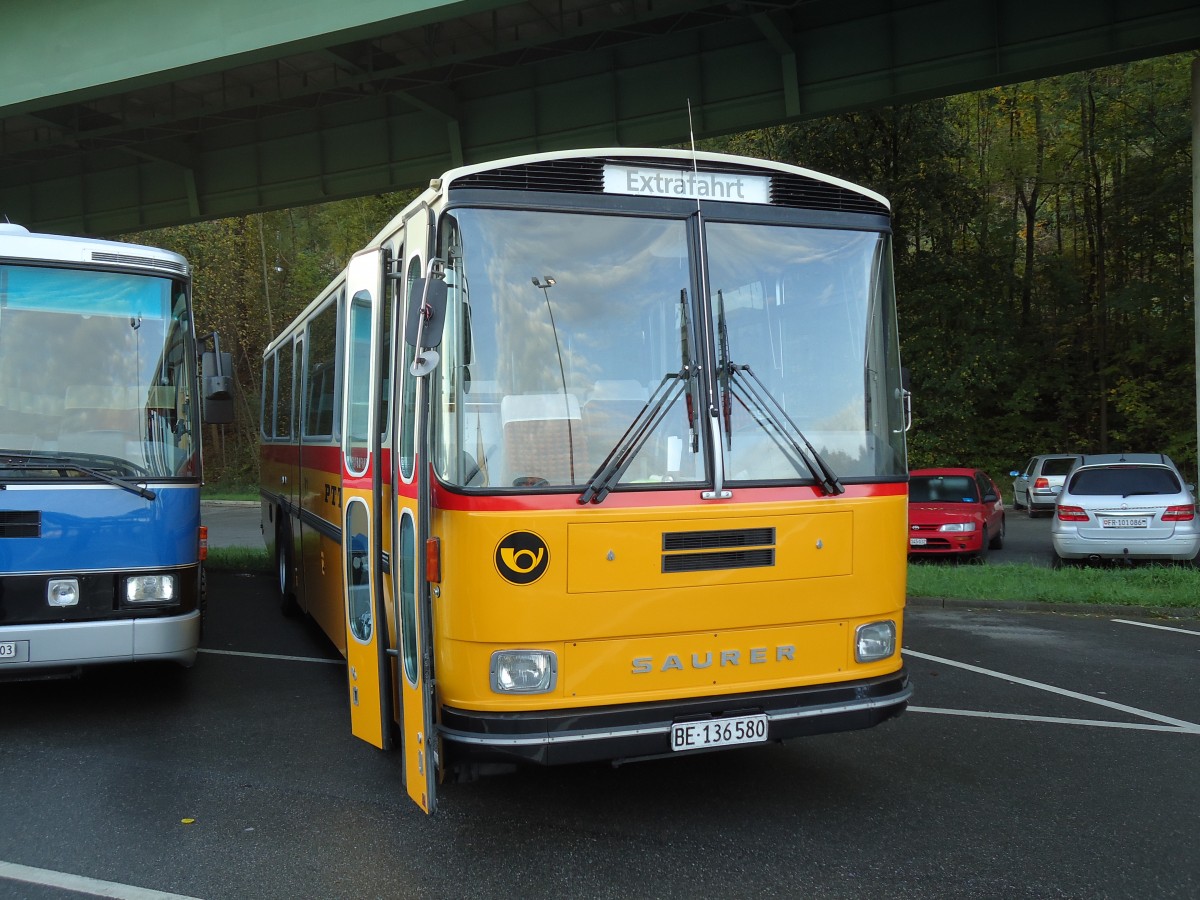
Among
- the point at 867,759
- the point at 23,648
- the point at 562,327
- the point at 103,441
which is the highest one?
the point at 562,327

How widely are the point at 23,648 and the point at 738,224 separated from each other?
475 centimetres

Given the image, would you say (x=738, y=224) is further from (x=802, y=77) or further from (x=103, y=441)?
(x=802, y=77)

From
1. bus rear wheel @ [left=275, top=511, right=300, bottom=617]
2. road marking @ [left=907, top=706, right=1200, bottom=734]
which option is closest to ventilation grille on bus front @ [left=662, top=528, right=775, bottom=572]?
road marking @ [left=907, top=706, right=1200, bottom=734]

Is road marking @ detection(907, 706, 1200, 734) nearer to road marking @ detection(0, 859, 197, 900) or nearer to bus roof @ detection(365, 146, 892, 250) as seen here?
bus roof @ detection(365, 146, 892, 250)

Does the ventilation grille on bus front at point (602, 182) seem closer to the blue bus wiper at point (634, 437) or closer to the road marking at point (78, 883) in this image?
the blue bus wiper at point (634, 437)

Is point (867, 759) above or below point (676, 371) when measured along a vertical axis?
below

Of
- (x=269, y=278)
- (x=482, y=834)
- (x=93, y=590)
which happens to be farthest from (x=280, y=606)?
(x=269, y=278)

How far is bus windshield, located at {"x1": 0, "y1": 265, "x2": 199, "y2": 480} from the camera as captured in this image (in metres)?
6.62

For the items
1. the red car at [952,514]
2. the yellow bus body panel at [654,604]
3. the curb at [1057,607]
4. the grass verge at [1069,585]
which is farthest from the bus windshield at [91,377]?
the red car at [952,514]

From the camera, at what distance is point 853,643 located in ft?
16.7

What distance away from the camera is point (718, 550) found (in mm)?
4816

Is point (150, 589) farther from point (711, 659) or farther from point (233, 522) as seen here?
point (233, 522)

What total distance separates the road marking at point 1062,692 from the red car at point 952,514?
635 cm

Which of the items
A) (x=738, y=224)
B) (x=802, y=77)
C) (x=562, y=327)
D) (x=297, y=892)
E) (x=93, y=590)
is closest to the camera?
(x=297, y=892)
